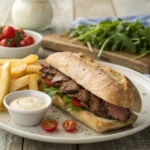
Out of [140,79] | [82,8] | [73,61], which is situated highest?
[73,61]

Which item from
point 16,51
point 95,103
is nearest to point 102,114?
point 95,103

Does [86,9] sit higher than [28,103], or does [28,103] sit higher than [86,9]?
[28,103]

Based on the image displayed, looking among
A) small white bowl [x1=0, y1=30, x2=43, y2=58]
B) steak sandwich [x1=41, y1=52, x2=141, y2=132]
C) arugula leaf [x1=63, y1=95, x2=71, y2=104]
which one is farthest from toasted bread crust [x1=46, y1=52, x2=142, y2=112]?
small white bowl [x1=0, y1=30, x2=43, y2=58]

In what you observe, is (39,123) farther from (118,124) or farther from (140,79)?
(140,79)

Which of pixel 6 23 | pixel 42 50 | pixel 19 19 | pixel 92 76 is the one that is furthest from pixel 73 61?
pixel 6 23

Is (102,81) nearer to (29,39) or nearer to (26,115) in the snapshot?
(26,115)

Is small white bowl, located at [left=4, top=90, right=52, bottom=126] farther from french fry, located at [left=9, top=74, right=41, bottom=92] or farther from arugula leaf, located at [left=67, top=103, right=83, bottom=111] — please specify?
french fry, located at [left=9, top=74, right=41, bottom=92]

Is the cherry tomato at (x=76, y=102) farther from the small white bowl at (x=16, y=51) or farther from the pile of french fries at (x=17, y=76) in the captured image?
the small white bowl at (x=16, y=51)
